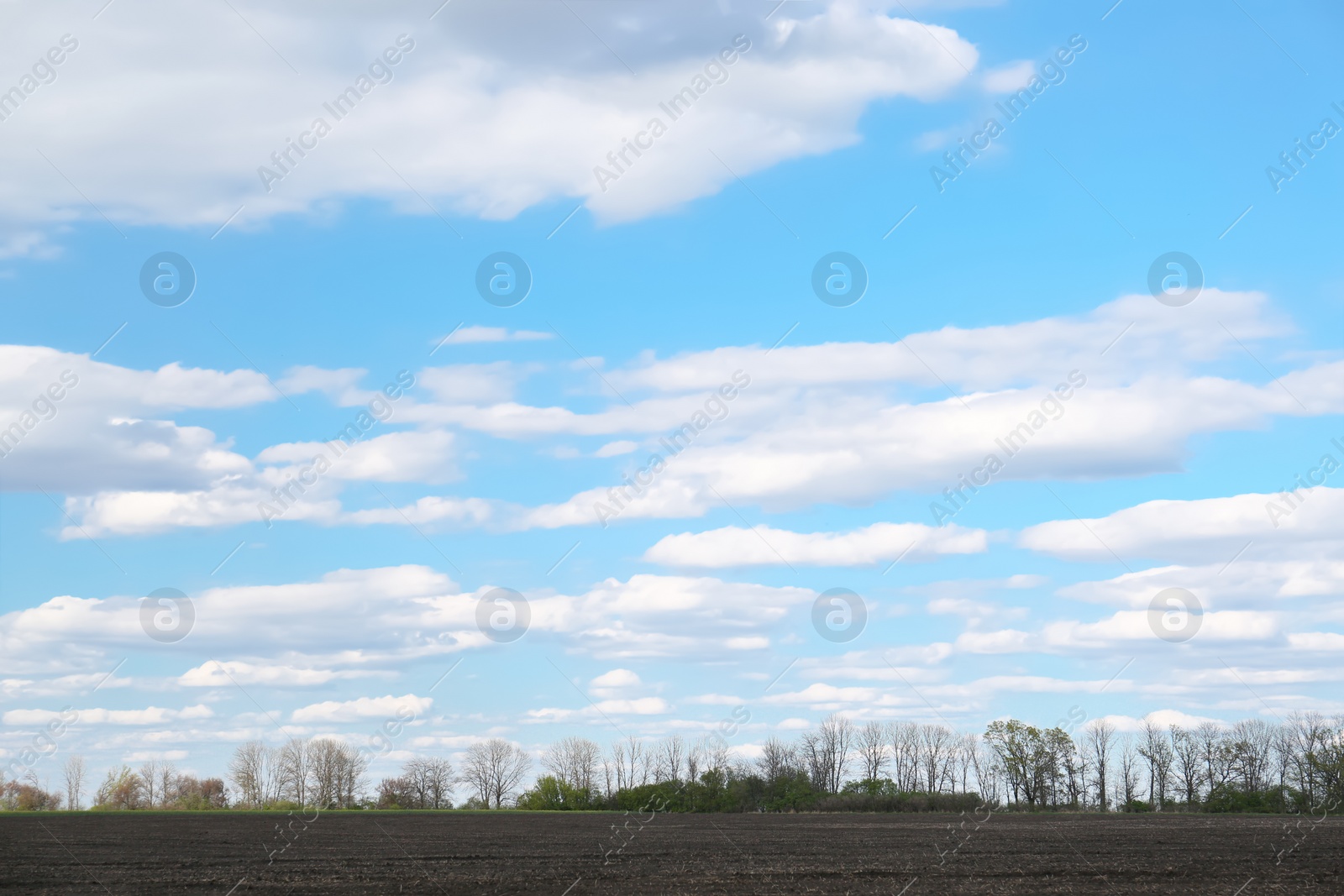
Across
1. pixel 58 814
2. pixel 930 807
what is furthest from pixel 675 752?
pixel 58 814

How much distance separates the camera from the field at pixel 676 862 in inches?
1105

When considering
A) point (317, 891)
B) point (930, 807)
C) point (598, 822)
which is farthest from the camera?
point (930, 807)

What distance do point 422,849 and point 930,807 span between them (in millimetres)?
73155

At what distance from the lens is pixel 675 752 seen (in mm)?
128625

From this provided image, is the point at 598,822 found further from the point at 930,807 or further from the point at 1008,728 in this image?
the point at 1008,728

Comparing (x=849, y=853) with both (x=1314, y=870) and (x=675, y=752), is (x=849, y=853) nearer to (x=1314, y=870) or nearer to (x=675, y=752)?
(x=1314, y=870)

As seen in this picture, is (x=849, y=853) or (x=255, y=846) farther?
(x=255, y=846)

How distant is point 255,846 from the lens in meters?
43.8

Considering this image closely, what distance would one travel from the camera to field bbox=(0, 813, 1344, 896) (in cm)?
2808

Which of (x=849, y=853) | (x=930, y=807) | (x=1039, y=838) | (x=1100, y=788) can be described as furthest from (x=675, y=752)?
(x=849, y=853)

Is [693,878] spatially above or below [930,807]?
above

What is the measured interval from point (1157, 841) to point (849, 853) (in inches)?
639

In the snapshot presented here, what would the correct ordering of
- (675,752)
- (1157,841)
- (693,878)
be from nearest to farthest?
(693,878) → (1157,841) → (675,752)

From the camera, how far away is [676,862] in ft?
117
